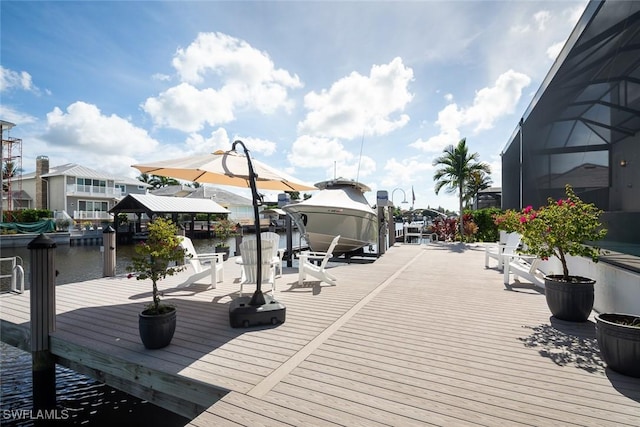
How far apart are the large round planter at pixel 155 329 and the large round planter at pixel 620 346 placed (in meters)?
4.28

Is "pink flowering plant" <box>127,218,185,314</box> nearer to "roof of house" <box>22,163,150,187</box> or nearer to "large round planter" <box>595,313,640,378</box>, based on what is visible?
"large round planter" <box>595,313,640,378</box>

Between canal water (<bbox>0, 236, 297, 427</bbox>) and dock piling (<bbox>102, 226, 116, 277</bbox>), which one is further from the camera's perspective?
dock piling (<bbox>102, 226, 116, 277</bbox>)

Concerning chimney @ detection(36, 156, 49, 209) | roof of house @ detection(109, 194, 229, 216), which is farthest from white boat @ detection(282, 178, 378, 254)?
→ chimney @ detection(36, 156, 49, 209)

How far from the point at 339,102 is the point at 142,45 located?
8319mm

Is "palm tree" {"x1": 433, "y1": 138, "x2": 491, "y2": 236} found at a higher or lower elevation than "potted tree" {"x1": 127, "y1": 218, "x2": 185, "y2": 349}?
higher

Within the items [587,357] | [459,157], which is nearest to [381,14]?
[587,357]

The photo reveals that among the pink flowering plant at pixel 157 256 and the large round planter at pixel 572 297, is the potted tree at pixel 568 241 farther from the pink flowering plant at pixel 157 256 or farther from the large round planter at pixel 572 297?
the pink flowering plant at pixel 157 256

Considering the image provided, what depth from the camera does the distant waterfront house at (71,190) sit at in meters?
31.2

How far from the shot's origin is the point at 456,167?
18609mm

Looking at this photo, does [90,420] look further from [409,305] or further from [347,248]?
[347,248]

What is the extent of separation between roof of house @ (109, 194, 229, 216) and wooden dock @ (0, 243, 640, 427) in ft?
66.0

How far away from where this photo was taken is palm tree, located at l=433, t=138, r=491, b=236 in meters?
18.4

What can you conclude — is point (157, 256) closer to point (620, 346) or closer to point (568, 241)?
point (620, 346)

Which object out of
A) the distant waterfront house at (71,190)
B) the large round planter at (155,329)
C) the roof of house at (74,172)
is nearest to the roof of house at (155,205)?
the distant waterfront house at (71,190)
